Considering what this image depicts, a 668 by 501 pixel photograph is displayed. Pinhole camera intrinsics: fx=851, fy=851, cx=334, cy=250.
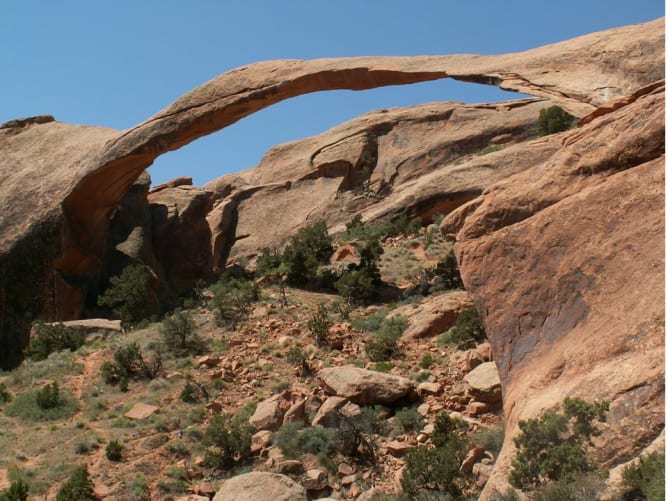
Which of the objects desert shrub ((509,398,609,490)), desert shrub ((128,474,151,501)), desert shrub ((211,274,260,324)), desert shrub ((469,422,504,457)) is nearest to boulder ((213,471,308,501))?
desert shrub ((128,474,151,501))

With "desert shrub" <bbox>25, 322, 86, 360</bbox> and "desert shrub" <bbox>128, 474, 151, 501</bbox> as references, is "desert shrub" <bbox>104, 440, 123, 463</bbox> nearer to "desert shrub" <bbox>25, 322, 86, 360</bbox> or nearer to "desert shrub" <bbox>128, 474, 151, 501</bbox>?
"desert shrub" <bbox>128, 474, 151, 501</bbox>

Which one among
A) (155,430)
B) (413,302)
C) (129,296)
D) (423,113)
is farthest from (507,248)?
(423,113)

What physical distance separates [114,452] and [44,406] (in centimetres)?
319

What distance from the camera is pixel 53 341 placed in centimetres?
2055

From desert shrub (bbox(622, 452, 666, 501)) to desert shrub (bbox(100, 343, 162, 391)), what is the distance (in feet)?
38.4

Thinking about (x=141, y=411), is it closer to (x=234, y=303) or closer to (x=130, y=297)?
(x=234, y=303)

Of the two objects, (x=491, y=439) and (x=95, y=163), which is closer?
(x=491, y=439)

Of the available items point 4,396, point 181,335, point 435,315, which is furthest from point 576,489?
point 4,396

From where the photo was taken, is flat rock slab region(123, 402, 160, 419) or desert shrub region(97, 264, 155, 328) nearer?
flat rock slab region(123, 402, 160, 419)

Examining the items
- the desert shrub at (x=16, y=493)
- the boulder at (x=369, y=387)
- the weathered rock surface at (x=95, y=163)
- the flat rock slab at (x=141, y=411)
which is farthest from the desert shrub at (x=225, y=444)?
the weathered rock surface at (x=95, y=163)

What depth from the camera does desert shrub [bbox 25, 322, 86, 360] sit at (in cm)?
2036

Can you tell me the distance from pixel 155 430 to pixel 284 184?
21293mm

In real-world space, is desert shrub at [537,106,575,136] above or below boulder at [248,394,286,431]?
above

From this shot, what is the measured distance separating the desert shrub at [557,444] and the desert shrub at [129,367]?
10.6 meters
